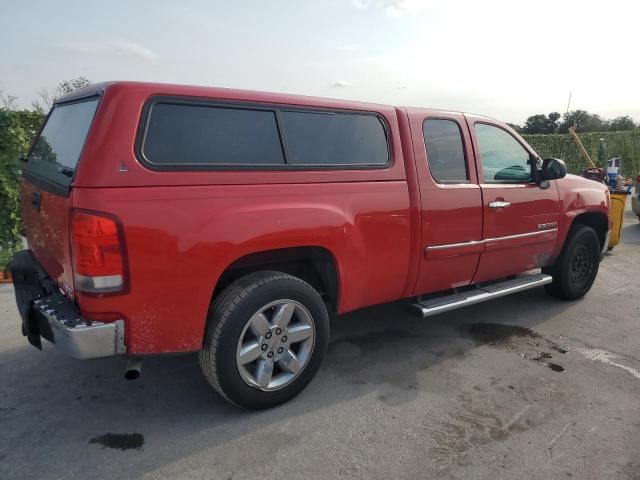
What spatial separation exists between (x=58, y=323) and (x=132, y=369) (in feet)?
1.48

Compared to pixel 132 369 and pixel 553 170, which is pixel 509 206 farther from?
A: pixel 132 369

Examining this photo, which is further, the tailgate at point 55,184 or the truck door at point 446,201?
the truck door at point 446,201

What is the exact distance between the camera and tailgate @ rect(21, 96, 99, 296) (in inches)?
101

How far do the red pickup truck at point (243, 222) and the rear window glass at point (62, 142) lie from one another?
0.02 metres

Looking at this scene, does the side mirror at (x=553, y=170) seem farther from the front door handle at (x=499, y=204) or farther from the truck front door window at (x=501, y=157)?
the front door handle at (x=499, y=204)

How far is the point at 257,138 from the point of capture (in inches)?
114

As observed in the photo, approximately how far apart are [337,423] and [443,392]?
2.65 feet

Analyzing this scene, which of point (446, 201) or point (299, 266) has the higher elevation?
point (446, 201)

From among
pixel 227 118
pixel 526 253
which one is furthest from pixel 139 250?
pixel 526 253

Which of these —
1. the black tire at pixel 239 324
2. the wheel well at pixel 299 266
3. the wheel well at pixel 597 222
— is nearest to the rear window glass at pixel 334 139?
the wheel well at pixel 299 266

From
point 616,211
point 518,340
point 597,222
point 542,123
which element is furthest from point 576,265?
point 542,123

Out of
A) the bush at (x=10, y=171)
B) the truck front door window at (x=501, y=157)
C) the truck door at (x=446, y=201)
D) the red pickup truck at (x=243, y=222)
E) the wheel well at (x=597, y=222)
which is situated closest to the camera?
the red pickup truck at (x=243, y=222)

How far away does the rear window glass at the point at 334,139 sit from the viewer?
3.07 m

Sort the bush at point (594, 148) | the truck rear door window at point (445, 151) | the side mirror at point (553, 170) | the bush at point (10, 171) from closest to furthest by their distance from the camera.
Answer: the truck rear door window at point (445, 151), the side mirror at point (553, 170), the bush at point (10, 171), the bush at point (594, 148)
